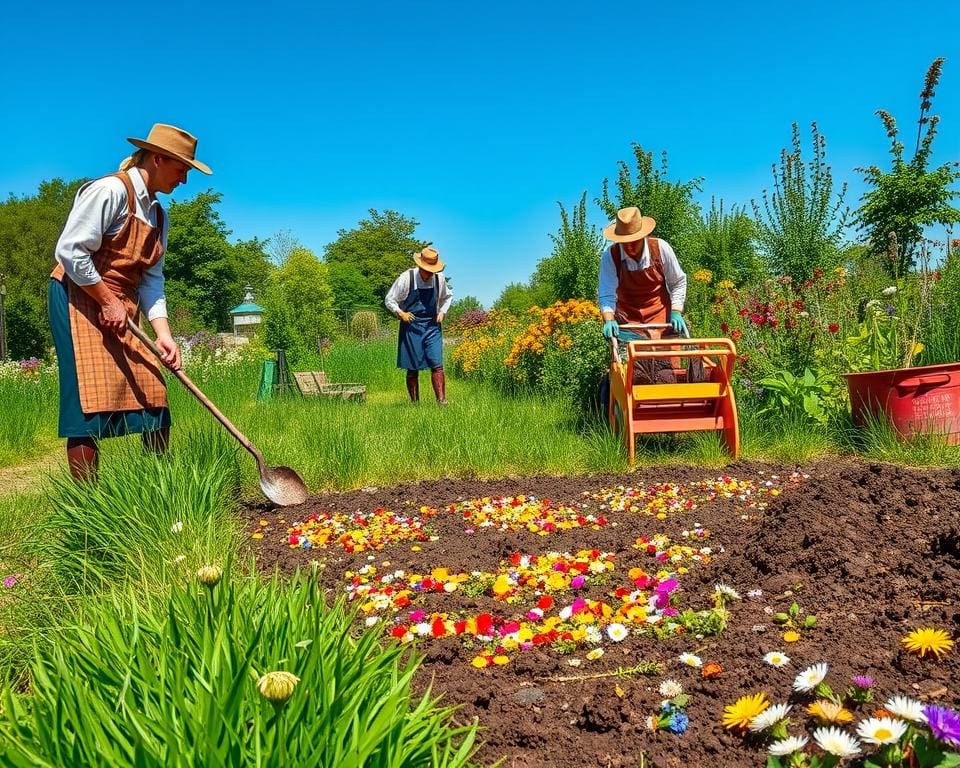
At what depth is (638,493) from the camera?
3740mm

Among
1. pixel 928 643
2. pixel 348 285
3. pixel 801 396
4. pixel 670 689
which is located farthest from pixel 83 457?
pixel 348 285

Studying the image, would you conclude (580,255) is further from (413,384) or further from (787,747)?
(787,747)

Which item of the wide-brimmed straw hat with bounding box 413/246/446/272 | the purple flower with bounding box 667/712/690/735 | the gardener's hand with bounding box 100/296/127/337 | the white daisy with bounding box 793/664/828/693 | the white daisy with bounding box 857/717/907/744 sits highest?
the wide-brimmed straw hat with bounding box 413/246/446/272

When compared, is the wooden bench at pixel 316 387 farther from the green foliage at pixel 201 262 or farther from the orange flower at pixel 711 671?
the green foliage at pixel 201 262

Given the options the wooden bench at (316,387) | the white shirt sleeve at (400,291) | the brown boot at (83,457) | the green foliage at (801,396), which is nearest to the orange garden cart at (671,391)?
the green foliage at (801,396)

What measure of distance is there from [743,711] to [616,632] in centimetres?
60

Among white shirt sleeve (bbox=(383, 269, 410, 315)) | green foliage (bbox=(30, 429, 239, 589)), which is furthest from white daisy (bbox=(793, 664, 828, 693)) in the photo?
white shirt sleeve (bbox=(383, 269, 410, 315))

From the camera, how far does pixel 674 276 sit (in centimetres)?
520

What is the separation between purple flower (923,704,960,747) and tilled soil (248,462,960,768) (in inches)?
13.3

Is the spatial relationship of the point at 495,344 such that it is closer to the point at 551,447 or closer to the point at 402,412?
the point at 402,412

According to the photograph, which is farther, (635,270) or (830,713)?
(635,270)

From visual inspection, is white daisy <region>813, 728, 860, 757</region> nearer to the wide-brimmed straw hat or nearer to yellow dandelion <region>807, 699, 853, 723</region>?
yellow dandelion <region>807, 699, 853, 723</region>

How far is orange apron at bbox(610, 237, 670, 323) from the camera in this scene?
16.8 feet

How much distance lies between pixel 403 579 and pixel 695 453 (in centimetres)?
259
